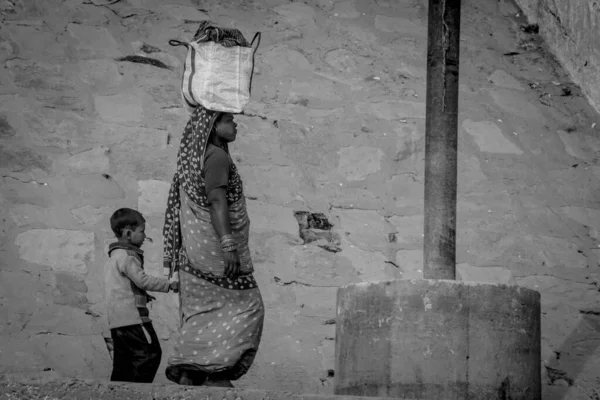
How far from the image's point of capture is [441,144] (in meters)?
5.25

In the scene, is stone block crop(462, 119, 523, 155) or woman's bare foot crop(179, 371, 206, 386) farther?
stone block crop(462, 119, 523, 155)

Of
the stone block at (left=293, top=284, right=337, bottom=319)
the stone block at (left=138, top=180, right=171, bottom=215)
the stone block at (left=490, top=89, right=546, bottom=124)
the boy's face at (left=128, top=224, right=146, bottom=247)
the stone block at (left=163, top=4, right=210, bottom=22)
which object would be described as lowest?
the stone block at (left=293, top=284, right=337, bottom=319)

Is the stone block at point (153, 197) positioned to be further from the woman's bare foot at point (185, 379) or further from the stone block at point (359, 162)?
the woman's bare foot at point (185, 379)

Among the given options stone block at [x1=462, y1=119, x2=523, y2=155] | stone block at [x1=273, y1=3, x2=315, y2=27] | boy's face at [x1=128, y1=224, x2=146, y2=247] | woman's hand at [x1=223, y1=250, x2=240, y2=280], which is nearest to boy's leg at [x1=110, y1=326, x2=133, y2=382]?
boy's face at [x1=128, y1=224, x2=146, y2=247]

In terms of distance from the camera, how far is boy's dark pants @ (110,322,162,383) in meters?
5.82

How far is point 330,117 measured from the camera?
7297 millimetres

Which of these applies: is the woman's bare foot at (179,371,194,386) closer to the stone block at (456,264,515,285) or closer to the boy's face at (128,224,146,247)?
the boy's face at (128,224,146,247)

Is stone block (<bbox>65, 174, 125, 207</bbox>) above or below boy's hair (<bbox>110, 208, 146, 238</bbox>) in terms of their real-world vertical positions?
above

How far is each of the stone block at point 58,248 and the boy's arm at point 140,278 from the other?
90 centimetres

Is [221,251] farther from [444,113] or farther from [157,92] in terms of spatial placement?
[157,92]

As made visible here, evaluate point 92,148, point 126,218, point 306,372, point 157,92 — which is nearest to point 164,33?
point 157,92

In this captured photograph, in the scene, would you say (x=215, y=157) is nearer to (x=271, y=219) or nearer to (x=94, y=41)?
(x=271, y=219)

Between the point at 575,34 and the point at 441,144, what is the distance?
269cm

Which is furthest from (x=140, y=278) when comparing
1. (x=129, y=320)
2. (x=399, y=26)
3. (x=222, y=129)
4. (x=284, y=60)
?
(x=399, y=26)
